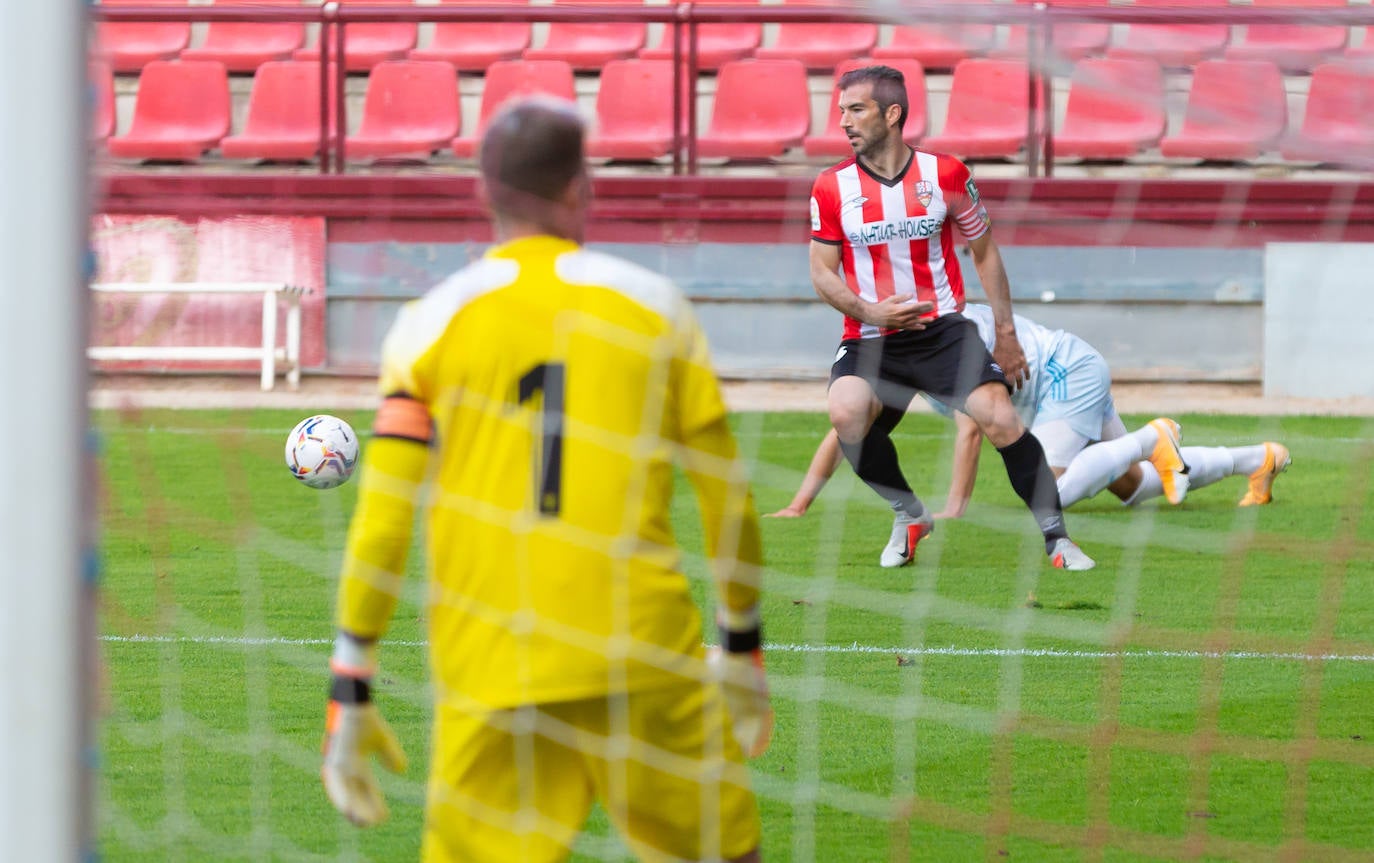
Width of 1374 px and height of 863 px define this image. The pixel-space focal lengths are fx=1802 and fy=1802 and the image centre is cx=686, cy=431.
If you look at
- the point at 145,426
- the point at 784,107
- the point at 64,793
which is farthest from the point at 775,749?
the point at 784,107

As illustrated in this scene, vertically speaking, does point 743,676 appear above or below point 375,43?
below

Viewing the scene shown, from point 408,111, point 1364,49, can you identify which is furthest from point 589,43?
point 1364,49

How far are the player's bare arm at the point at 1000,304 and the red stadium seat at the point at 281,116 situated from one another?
22.6 feet

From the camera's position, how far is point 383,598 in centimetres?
249

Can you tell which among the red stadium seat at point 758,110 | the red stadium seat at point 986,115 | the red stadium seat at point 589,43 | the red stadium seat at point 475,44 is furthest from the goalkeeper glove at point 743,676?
the red stadium seat at point 475,44

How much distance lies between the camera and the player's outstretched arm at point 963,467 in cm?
741

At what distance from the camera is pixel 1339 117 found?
382cm

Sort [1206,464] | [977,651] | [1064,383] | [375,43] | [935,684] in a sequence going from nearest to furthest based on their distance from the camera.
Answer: [935,684] → [977,651] → [1064,383] → [1206,464] → [375,43]

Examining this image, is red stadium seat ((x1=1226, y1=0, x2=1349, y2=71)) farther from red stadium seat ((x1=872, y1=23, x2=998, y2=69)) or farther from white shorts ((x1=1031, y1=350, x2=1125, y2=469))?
red stadium seat ((x1=872, y1=23, x2=998, y2=69))

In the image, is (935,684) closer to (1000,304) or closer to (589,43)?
(1000,304)

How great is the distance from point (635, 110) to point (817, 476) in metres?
5.55

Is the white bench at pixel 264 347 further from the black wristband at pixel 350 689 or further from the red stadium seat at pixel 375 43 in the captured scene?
the black wristband at pixel 350 689

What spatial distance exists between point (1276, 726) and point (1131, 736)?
393 millimetres

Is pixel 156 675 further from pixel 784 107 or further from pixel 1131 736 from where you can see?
pixel 784 107
